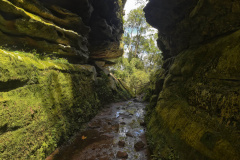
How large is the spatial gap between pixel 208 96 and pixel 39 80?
721 cm

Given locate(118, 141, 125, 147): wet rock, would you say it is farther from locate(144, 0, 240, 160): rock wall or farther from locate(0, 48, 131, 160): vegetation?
locate(0, 48, 131, 160): vegetation

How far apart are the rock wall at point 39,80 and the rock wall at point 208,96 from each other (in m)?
4.92

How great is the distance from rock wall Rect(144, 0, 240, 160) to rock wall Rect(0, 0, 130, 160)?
16.1ft

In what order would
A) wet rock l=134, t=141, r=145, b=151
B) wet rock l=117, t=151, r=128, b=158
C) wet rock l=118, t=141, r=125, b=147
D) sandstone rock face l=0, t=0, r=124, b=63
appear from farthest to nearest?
sandstone rock face l=0, t=0, r=124, b=63
wet rock l=118, t=141, r=125, b=147
wet rock l=134, t=141, r=145, b=151
wet rock l=117, t=151, r=128, b=158

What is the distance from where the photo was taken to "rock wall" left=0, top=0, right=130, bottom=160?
4.14 metres

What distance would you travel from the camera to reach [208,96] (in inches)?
158

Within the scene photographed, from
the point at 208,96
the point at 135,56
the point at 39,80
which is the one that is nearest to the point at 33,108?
the point at 39,80

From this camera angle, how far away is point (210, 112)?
12.4 ft

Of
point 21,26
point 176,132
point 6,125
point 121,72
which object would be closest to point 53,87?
point 6,125

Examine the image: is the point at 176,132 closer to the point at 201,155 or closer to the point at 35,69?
the point at 201,155

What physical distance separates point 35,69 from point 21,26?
3.81m

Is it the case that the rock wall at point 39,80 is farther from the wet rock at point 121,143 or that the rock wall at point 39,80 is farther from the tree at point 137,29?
the tree at point 137,29

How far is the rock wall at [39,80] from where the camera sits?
4.14 metres

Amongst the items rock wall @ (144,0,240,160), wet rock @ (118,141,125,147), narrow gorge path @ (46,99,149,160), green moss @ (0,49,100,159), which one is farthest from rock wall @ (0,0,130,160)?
rock wall @ (144,0,240,160)
